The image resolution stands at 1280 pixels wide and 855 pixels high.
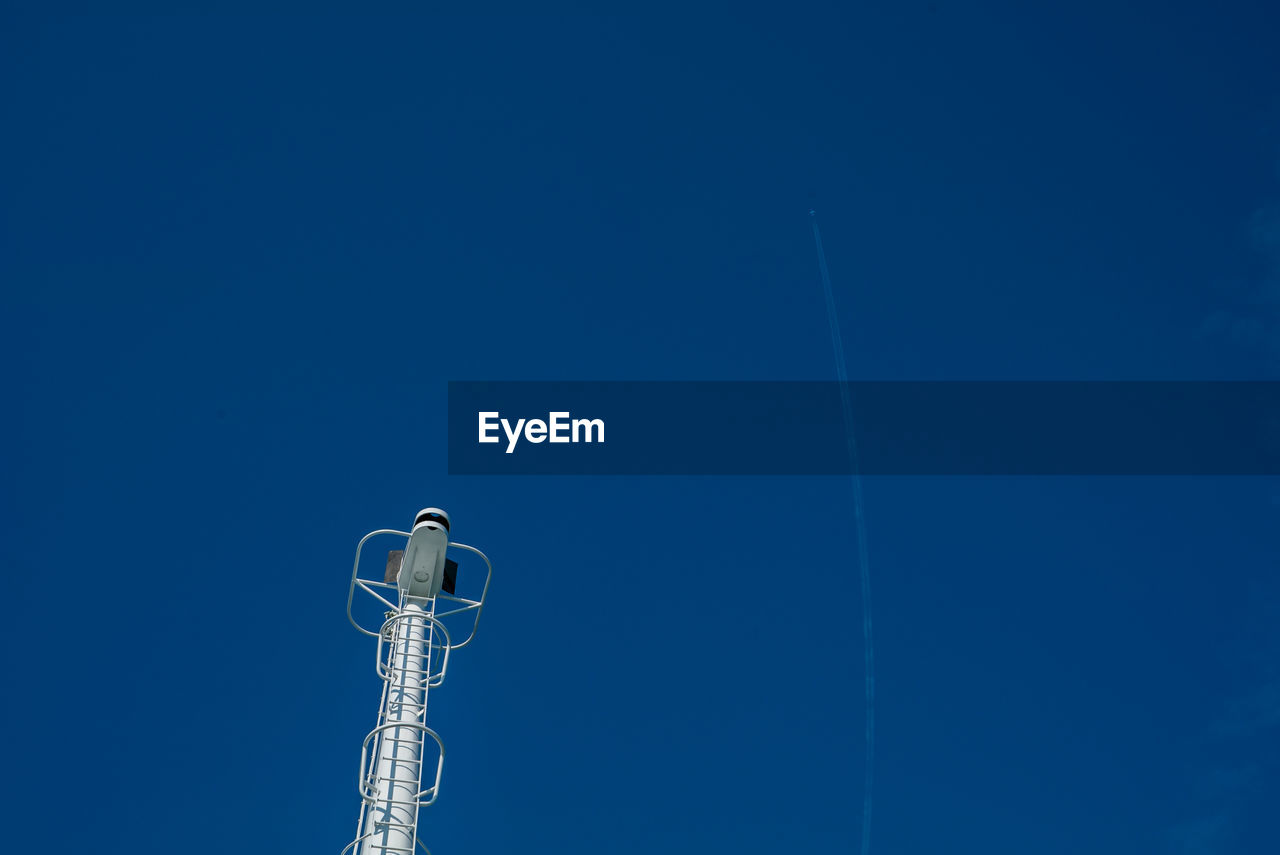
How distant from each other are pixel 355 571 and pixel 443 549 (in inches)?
69.9

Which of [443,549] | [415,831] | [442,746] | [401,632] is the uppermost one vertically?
[443,549]

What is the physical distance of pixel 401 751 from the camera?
17.3 metres

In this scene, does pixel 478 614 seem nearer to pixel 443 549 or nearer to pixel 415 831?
pixel 443 549

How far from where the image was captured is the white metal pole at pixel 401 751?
53.5 ft

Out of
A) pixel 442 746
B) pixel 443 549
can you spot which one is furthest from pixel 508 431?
pixel 442 746

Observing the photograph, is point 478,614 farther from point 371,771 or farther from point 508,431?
point 508,431

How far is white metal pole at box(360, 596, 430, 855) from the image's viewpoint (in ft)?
53.5

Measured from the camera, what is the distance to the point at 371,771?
16906mm

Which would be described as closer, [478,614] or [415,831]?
[415,831]

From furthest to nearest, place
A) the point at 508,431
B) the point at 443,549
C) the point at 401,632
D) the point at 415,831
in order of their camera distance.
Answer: the point at 508,431, the point at 443,549, the point at 401,632, the point at 415,831

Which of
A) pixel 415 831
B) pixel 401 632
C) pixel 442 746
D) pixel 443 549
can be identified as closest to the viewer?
pixel 415 831

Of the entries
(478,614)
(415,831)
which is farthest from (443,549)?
(415,831)

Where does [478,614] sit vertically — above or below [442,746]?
above

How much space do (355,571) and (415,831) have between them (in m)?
5.18
